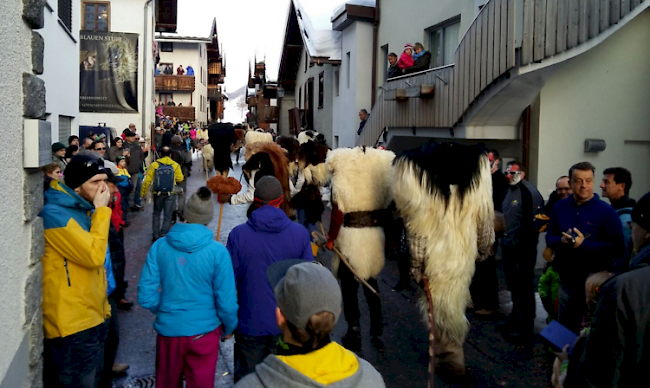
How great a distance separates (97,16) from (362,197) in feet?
68.6

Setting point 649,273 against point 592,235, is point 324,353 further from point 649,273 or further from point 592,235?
point 592,235

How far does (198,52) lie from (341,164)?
46.8m

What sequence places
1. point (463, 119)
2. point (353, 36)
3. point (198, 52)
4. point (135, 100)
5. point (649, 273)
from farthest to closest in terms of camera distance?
point (198, 52) → point (135, 100) → point (353, 36) → point (463, 119) → point (649, 273)

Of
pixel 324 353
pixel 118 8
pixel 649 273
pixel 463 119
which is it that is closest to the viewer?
pixel 324 353

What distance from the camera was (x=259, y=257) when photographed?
379cm

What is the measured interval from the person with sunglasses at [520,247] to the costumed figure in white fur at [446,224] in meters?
1.20

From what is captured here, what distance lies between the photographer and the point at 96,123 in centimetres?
2178

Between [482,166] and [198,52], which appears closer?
[482,166]

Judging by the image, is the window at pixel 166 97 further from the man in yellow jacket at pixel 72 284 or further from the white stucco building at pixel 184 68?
the man in yellow jacket at pixel 72 284

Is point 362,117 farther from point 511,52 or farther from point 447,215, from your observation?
point 447,215

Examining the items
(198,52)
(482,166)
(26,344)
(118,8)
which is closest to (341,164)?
(482,166)

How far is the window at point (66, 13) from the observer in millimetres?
11198

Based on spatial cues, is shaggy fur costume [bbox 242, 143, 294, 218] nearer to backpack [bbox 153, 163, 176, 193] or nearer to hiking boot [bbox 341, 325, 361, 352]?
hiking boot [bbox 341, 325, 361, 352]

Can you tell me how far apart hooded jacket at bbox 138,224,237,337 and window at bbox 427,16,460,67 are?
35.9 feet
